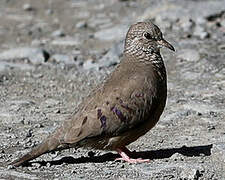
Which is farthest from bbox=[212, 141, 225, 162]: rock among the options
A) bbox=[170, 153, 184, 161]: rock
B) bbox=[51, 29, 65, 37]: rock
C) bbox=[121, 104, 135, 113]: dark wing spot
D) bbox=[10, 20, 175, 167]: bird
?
bbox=[51, 29, 65, 37]: rock

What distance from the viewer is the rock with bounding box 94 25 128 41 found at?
43.3ft

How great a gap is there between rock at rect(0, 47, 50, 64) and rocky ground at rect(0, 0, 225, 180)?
16 mm

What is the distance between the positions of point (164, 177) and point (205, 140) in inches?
51.1

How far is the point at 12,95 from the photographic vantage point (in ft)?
32.9

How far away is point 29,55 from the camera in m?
12.0

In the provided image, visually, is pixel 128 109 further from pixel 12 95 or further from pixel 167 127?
→ pixel 12 95

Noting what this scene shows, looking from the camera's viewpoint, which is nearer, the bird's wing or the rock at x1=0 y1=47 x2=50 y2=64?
the bird's wing

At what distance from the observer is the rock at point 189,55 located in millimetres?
11328

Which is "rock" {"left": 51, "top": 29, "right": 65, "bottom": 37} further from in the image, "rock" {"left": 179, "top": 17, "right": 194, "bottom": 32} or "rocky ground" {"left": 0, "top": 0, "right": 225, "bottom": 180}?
"rock" {"left": 179, "top": 17, "right": 194, "bottom": 32}

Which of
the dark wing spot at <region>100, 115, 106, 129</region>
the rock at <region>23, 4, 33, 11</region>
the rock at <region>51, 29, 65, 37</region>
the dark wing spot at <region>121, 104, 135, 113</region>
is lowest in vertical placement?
the rock at <region>51, 29, 65, 37</region>

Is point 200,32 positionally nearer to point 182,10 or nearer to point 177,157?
point 182,10

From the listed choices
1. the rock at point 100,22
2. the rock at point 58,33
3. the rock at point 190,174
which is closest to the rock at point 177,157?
the rock at point 190,174

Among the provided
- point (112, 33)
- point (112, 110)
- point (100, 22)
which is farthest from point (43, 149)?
point (100, 22)

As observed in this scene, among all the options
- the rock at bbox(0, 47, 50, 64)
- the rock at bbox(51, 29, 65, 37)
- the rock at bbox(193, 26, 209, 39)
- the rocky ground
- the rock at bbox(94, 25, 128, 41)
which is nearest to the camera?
the rocky ground
